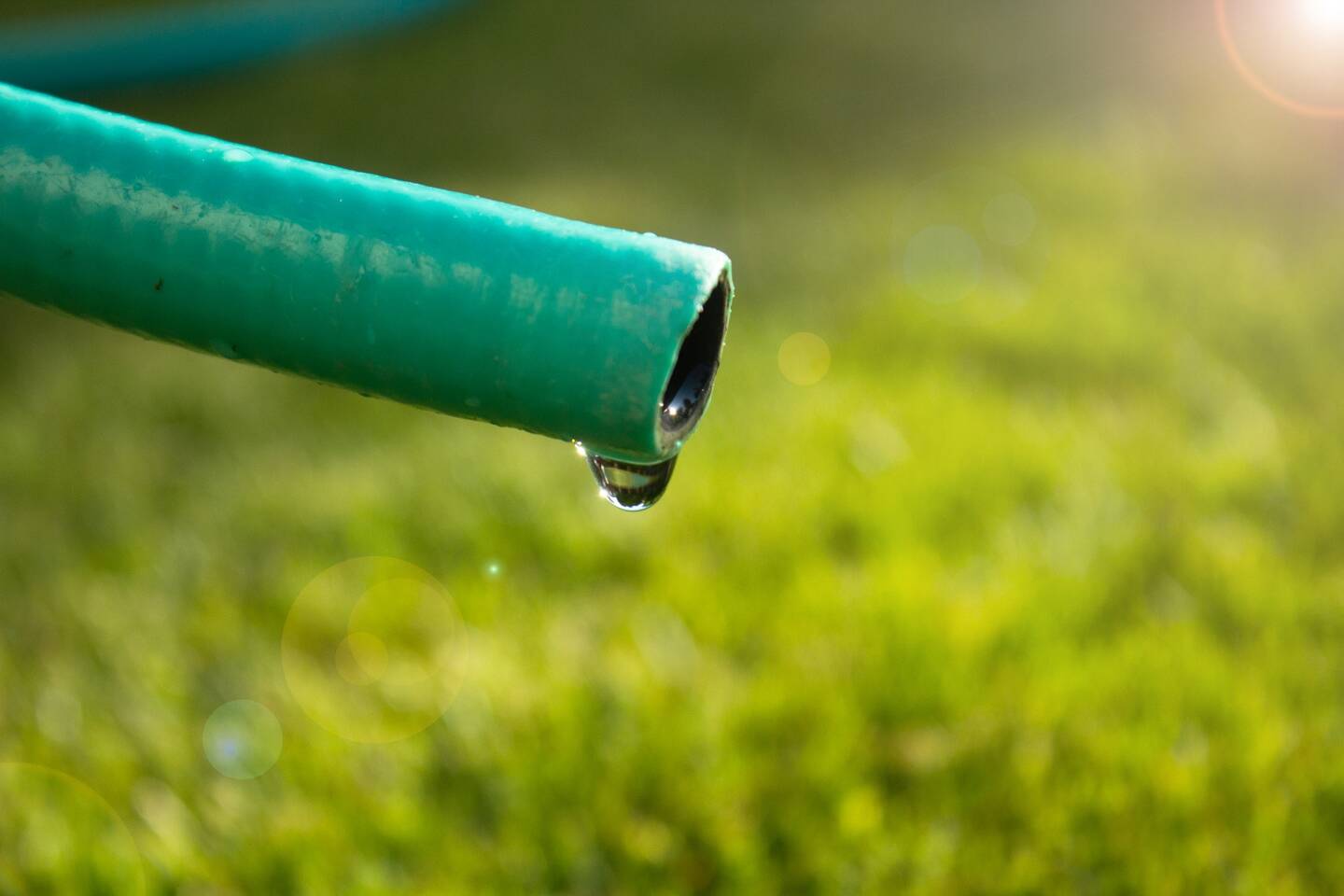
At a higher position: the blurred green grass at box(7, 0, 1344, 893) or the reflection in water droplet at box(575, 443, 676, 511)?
the reflection in water droplet at box(575, 443, 676, 511)

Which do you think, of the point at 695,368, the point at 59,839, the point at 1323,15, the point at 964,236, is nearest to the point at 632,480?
the point at 695,368

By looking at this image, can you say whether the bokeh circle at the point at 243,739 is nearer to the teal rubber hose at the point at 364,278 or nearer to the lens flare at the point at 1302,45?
the teal rubber hose at the point at 364,278

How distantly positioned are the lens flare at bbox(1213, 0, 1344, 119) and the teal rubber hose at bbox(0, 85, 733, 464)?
4.82 m

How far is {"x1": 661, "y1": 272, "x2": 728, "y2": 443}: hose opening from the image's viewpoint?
0.59m

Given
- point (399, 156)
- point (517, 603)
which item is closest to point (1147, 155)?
point (399, 156)

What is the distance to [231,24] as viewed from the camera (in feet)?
18.4

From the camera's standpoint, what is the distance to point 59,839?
144cm

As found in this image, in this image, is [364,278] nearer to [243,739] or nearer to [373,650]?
[243,739]

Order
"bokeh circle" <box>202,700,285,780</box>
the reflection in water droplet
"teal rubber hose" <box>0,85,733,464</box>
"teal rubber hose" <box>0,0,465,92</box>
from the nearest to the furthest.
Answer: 1. "teal rubber hose" <box>0,85,733,464</box>
2. the reflection in water droplet
3. "bokeh circle" <box>202,700,285,780</box>
4. "teal rubber hose" <box>0,0,465,92</box>

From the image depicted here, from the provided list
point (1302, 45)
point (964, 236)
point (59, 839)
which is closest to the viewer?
point (59, 839)

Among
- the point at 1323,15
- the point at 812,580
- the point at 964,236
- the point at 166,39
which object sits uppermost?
the point at 1323,15

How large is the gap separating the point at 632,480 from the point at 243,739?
1.16m

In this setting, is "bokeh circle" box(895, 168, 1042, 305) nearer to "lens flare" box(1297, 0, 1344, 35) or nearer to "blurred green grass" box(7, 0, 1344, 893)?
"blurred green grass" box(7, 0, 1344, 893)

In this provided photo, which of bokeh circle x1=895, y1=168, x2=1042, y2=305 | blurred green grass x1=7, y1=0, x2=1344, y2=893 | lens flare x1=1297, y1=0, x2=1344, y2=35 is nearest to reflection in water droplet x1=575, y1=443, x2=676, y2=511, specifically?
blurred green grass x1=7, y1=0, x2=1344, y2=893
